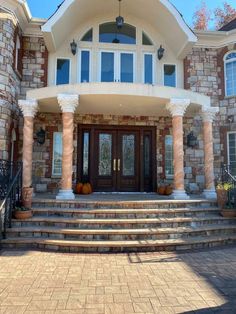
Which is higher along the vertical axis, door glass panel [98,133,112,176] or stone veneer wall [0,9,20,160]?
stone veneer wall [0,9,20,160]

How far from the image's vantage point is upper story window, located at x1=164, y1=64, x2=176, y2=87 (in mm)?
10602

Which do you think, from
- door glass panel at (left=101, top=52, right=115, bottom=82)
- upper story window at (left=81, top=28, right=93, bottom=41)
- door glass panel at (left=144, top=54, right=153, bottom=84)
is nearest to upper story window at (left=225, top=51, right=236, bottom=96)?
door glass panel at (left=144, top=54, right=153, bottom=84)

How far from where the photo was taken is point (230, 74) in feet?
34.9

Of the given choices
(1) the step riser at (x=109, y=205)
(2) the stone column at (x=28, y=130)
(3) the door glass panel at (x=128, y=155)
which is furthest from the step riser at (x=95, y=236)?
(3) the door glass panel at (x=128, y=155)

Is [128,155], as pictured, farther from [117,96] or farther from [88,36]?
[88,36]

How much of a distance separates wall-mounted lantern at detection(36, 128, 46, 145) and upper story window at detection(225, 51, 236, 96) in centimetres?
682

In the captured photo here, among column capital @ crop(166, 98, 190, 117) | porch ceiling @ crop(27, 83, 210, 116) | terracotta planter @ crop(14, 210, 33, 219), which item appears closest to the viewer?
terracotta planter @ crop(14, 210, 33, 219)

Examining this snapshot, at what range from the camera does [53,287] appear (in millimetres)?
3721

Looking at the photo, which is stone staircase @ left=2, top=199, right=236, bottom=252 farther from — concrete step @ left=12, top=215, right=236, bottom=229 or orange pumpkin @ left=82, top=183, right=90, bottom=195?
orange pumpkin @ left=82, top=183, right=90, bottom=195

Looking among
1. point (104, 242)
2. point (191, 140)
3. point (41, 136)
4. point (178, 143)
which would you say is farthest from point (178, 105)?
point (41, 136)

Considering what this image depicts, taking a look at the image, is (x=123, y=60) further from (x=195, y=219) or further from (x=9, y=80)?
(x=195, y=219)

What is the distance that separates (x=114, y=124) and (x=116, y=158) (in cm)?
120

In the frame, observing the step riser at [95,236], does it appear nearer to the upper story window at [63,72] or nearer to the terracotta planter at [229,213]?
the terracotta planter at [229,213]

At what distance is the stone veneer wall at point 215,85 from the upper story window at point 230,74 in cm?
17
